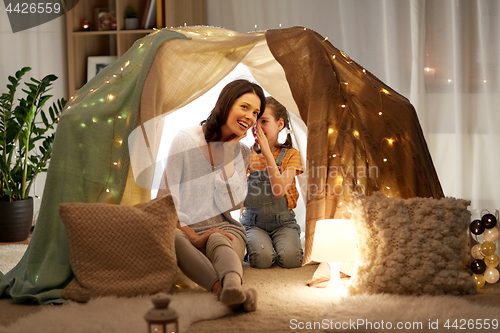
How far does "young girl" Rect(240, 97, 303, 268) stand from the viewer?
2.19 meters

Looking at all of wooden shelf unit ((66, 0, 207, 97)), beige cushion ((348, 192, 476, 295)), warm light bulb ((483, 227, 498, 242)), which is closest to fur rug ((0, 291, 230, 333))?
beige cushion ((348, 192, 476, 295))

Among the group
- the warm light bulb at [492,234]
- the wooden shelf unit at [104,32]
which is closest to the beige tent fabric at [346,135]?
the warm light bulb at [492,234]

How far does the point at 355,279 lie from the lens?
1.70 m

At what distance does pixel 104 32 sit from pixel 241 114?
5.17 feet

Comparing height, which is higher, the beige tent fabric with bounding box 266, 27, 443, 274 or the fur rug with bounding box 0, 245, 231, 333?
the beige tent fabric with bounding box 266, 27, 443, 274

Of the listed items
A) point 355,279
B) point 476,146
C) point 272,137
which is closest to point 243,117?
point 272,137

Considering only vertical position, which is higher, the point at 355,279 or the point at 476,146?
the point at 476,146

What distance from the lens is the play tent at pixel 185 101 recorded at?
1.85 metres

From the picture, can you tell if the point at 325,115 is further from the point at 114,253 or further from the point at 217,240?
the point at 114,253

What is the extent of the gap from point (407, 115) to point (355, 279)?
0.73 m

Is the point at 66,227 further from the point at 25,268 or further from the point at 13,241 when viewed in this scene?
the point at 13,241

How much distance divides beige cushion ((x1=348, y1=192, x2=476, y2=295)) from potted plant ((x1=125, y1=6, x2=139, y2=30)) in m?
2.21

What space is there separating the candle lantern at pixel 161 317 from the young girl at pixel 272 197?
3.73ft

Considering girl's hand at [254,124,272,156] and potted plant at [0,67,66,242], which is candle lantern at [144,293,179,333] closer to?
girl's hand at [254,124,272,156]
